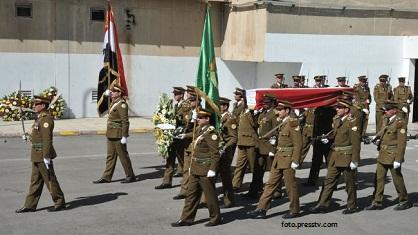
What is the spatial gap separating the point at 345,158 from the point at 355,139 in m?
0.35

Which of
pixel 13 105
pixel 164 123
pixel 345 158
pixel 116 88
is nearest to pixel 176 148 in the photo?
pixel 164 123

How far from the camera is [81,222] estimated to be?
932 cm

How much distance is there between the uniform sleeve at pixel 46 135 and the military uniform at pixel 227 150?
2807 millimetres

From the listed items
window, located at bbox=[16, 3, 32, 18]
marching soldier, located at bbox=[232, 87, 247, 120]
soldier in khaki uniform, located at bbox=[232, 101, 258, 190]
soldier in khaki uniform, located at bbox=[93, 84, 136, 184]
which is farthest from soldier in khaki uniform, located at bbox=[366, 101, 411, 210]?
window, located at bbox=[16, 3, 32, 18]

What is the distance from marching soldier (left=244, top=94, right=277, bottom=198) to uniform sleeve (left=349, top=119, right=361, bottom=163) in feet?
4.87

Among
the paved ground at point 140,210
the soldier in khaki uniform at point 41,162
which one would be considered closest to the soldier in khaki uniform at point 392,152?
the paved ground at point 140,210

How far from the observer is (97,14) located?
21328 millimetres

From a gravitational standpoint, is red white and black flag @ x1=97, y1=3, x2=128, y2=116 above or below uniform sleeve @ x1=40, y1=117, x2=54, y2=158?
above

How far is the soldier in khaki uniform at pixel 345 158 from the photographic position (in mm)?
10195

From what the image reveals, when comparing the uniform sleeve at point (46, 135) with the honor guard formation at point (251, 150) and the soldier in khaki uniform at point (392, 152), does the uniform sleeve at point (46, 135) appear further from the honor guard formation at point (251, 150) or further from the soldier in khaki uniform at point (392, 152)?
the soldier in khaki uniform at point (392, 152)

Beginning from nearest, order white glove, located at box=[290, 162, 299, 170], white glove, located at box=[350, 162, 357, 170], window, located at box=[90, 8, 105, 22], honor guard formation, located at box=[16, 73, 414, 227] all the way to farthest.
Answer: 1. honor guard formation, located at box=[16, 73, 414, 227]
2. white glove, located at box=[290, 162, 299, 170]
3. white glove, located at box=[350, 162, 357, 170]
4. window, located at box=[90, 8, 105, 22]

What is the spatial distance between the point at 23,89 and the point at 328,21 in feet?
34.8

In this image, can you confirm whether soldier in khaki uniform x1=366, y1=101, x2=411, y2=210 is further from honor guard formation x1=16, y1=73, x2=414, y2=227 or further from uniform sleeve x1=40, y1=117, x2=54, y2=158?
uniform sleeve x1=40, y1=117, x2=54, y2=158

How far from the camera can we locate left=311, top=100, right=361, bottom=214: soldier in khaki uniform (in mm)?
10195
